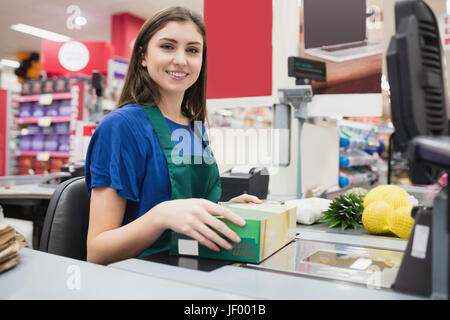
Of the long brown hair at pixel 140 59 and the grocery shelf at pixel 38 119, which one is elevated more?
the grocery shelf at pixel 38 119

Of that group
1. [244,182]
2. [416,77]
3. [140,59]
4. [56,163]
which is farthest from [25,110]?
[416,77]

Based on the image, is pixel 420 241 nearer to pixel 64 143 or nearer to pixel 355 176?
pixel 355 176

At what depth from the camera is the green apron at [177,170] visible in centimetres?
115

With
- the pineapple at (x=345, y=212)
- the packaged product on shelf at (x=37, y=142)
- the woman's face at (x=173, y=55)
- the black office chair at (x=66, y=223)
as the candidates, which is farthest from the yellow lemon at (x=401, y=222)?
the packaged product on shelf at (x=37, y=142)

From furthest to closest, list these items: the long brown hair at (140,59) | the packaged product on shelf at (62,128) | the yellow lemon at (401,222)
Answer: the packaged product on shelf at (62,128) < the long brown hair at (140,59) < the yellow lemon at (401,222)

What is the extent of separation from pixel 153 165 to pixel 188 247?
1.11 ft

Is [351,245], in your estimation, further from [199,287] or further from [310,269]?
[199,287]

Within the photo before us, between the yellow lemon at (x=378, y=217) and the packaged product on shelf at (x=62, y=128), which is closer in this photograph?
the yellow lemon at (x=378, y=217)

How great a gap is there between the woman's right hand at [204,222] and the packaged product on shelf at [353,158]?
2.30 metres

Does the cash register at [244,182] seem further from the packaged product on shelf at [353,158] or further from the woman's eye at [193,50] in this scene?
the packaged product on shelf at [353,158]

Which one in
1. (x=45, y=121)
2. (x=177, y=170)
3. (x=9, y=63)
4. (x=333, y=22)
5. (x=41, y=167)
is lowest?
(x=41, y=167)

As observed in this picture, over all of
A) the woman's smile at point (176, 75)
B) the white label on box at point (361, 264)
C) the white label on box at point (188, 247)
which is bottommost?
the white label on box at point (361, 264)

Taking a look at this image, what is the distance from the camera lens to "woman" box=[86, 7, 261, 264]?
89 cm

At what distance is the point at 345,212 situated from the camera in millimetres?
1459
